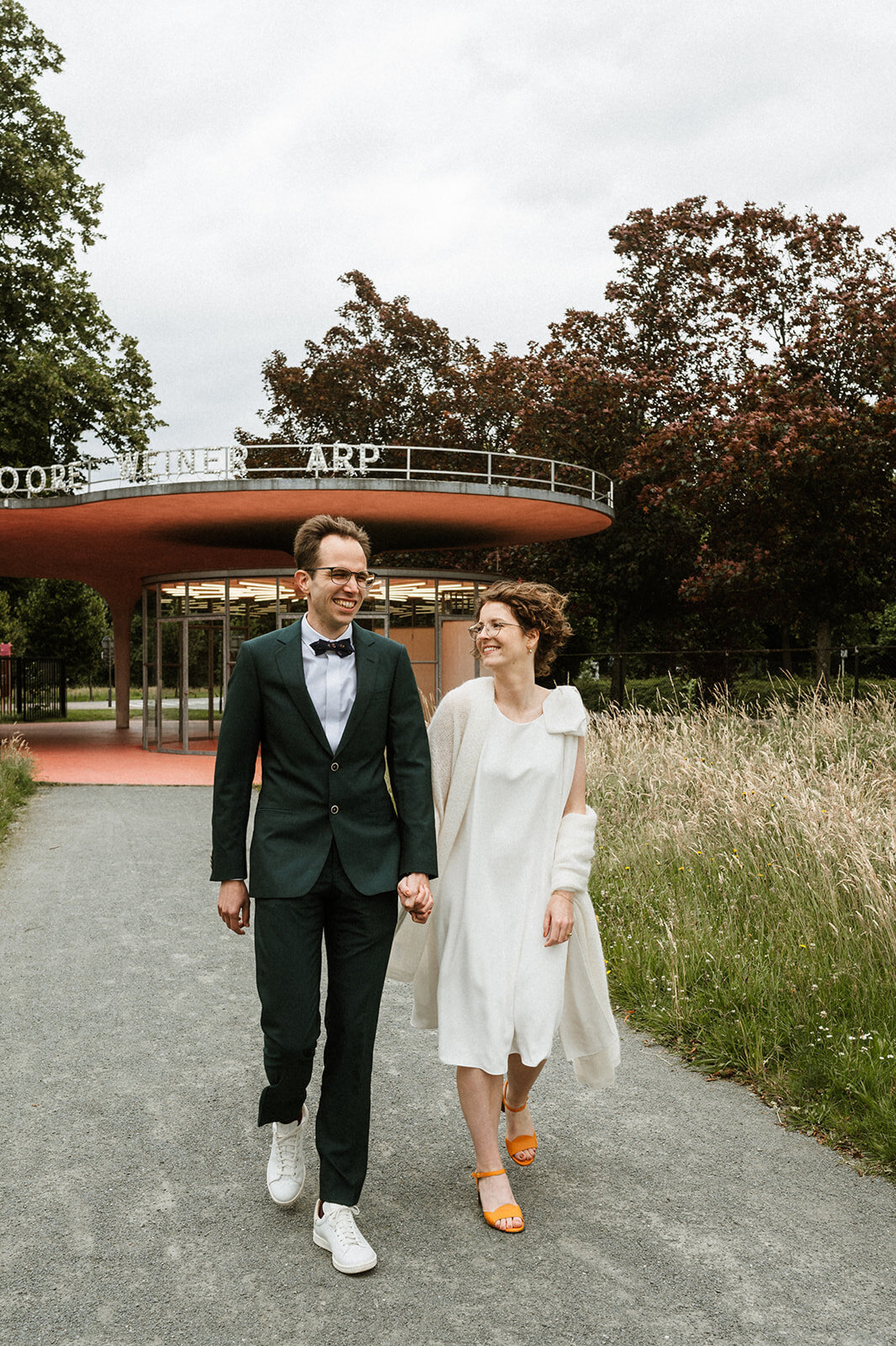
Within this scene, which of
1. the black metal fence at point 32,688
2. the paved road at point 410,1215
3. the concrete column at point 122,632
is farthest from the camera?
the black metal fence at point 32,688

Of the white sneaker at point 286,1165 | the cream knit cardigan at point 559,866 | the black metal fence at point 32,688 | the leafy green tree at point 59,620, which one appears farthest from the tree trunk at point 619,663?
the leafy green tree at point 59,620

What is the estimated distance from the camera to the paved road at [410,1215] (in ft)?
8.58

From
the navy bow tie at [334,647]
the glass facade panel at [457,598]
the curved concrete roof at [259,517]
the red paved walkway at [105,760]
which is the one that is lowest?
the red paved walkway at [105,760]

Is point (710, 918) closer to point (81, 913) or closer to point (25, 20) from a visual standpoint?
point (81, 913)

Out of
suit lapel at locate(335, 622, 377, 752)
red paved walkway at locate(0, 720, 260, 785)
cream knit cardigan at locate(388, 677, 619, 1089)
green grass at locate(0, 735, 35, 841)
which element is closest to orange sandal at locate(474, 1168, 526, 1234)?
cream knit cardigan at locate(388, 677, 619, 1089)

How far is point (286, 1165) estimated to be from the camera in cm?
320

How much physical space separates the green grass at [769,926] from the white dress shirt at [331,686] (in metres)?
2.20

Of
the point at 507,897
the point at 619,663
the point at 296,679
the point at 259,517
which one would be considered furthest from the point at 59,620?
the point at 507,897

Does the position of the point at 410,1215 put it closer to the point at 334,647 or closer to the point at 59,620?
the point at 334,647

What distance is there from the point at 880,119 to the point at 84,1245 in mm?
16367

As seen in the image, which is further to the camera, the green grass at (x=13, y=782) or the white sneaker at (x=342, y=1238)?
the green grass at (x=13, y=782)

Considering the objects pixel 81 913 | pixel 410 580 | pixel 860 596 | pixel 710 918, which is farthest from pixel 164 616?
pixel 710 918

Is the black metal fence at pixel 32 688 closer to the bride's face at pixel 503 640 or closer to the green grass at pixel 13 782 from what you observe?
the green grass at pixel 13 782

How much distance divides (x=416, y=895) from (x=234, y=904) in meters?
0.53
